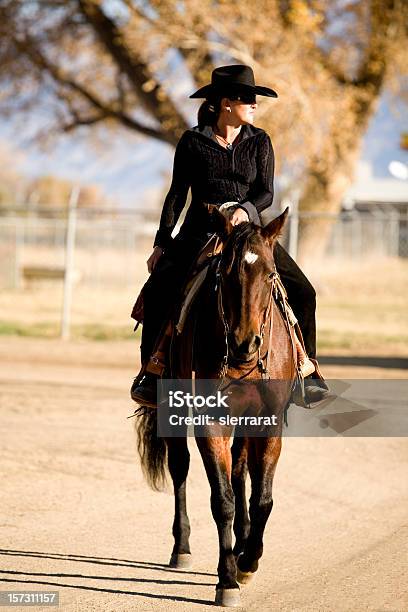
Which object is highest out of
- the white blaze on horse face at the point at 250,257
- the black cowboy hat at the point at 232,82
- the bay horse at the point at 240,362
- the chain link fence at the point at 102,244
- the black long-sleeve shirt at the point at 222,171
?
the chain link fence at the point at 102,244

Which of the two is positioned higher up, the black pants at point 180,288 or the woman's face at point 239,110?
the woman's face at point 239,110

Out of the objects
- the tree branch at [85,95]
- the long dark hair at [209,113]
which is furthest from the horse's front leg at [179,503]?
the tree branch at [85,95]

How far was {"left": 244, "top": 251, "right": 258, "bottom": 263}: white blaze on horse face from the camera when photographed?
5043 millimetres

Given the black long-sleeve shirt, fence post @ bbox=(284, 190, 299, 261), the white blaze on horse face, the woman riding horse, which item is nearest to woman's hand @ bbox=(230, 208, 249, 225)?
the woman riding horse

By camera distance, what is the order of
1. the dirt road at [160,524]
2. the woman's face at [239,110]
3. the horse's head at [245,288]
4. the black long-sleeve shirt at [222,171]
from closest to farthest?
1. the horse's head at [245,288]
2. the dirt road at [160,524]
3. the black long-sleeve shirt at [222,171]
4. the woman's face at [239,110]

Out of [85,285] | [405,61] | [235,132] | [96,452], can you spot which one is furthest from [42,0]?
[235,132]

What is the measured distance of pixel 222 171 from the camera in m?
5.93

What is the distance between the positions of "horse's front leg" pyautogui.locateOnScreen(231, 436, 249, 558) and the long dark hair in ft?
6.12

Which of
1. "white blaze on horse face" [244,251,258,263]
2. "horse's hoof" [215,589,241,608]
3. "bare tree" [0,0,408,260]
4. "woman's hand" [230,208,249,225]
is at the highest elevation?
"bare tree" [0,0,408,260]

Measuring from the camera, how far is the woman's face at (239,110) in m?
6.03

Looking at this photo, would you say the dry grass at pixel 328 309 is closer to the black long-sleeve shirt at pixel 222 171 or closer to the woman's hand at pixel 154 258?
the woman's hand at pixel 154 258

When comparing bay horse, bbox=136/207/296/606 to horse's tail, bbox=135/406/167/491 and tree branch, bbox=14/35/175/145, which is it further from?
tree branch, bbox=14/35/175/145

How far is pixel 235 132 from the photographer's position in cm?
608

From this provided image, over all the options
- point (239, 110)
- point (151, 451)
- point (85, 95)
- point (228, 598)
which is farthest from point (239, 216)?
point (85, 95)
